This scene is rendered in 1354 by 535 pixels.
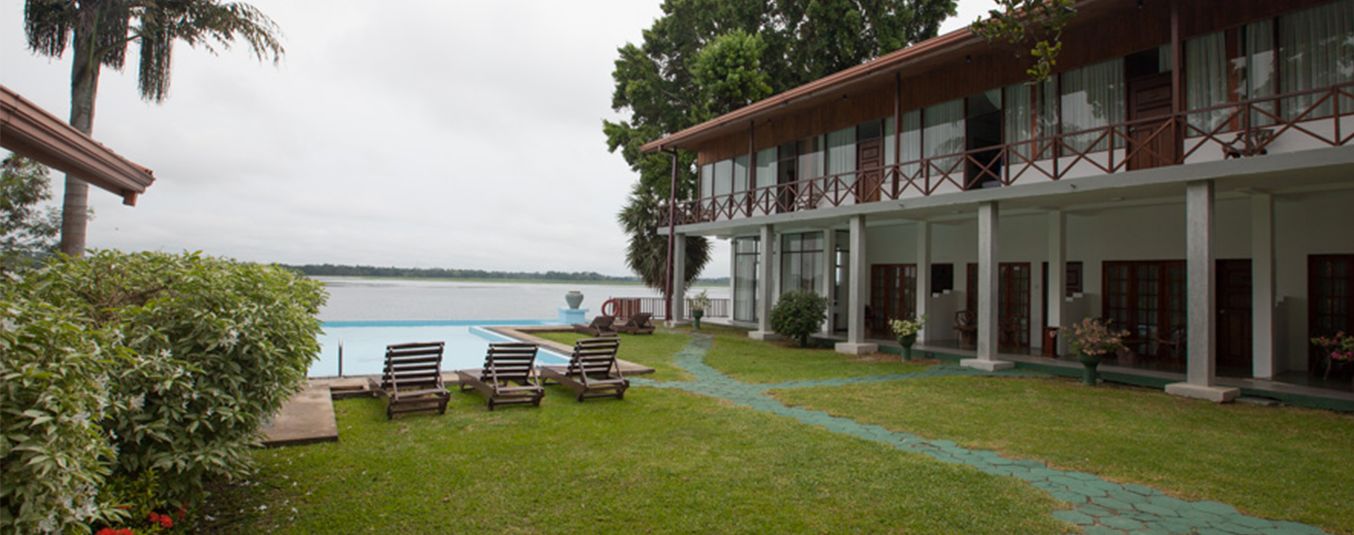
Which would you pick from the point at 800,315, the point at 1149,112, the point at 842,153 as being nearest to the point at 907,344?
the point at 800,315

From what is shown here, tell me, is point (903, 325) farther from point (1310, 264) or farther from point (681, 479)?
point (681, 479)

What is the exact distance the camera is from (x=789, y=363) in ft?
43.7

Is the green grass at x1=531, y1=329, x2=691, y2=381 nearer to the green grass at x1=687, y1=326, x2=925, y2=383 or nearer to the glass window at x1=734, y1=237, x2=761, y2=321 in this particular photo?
the green grass at x1=687, y1=326, x2=925, y2=383

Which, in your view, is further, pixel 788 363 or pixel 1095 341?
pixel 788 363

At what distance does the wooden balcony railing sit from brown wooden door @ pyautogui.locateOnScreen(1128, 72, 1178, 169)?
0.02m

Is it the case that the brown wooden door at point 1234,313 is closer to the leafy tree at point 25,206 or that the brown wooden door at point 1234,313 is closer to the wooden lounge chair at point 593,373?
the wooden lounge chair at point 593,373

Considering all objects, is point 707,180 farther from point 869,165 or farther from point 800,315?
point 800,315

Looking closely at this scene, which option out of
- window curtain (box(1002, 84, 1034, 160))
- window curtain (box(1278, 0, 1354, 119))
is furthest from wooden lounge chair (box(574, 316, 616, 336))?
window curtain (box(1278, 0, 1354, 119))

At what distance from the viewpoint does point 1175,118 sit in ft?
33.4

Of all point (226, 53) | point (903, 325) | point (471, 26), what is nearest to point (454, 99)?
point (471, 26)

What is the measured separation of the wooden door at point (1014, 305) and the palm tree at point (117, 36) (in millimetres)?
17191

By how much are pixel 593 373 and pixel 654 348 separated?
6.01 m

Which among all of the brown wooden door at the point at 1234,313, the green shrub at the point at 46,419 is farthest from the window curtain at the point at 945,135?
the green shrub at the point at 46,419

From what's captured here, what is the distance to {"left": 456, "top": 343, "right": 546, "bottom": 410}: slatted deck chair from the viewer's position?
8.45m
